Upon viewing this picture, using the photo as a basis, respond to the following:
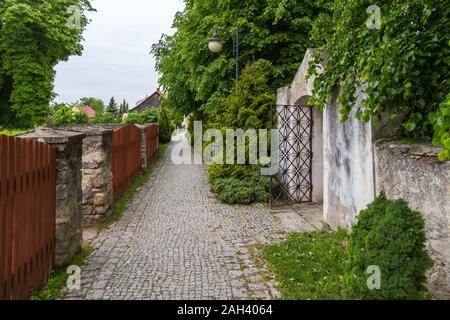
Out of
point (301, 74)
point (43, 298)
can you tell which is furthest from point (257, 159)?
point (43, 298)

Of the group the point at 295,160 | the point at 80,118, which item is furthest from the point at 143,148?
the point at 295,160

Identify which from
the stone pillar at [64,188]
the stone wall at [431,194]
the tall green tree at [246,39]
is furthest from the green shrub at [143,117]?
the stone wall at [431,194]

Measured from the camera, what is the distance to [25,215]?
3.59 m

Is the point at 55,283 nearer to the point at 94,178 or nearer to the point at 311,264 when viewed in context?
the point at 311,264

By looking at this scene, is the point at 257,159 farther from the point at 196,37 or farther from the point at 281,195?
the point at 196,37

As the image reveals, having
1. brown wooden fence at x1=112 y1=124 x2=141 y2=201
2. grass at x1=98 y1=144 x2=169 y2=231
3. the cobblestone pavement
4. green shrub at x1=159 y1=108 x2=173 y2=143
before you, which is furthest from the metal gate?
green shrub at x1=159 y1=108 x2=173 y2=143

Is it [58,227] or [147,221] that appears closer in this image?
[58,227]

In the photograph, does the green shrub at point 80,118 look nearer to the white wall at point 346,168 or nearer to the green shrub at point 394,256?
the white wall at point 346,168

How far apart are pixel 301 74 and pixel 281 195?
111 inches

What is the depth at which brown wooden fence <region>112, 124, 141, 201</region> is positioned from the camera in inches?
344

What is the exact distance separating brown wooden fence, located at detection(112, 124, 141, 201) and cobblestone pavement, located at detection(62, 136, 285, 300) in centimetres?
63

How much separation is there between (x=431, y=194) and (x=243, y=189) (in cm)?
535

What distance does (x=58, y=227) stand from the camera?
450cm

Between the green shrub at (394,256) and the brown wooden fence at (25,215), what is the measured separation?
Answer: 286cm
